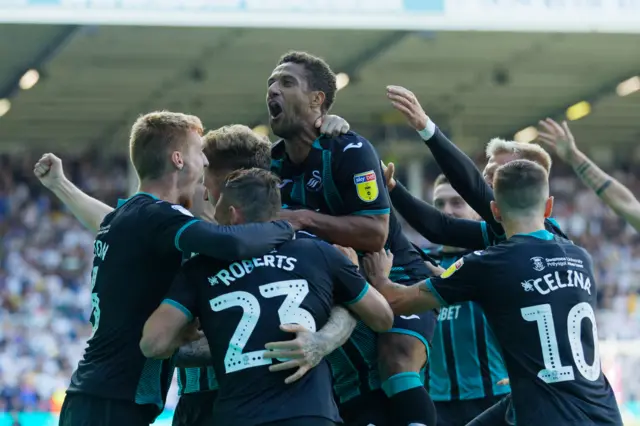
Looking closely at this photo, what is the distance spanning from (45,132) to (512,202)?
20710 mm

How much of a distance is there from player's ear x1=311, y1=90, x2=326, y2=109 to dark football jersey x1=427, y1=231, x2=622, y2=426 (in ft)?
4.33

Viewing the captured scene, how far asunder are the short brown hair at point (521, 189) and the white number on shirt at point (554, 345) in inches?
20.2

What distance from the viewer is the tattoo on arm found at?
5.72m

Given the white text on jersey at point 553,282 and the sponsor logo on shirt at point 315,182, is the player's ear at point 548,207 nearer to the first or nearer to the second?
the white text on jersey at point 553,282

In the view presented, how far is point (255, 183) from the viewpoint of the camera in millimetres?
5066

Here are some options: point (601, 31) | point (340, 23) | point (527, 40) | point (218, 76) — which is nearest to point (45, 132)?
point (218, 76)

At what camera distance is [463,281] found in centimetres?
539

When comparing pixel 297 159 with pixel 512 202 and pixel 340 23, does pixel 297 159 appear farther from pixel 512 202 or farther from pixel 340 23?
pixel 340 23

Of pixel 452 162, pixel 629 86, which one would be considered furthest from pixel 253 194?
pixel 629 86

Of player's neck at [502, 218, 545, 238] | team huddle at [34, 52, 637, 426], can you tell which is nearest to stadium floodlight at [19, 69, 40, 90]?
team huddle at [34, 52, 637, 426]

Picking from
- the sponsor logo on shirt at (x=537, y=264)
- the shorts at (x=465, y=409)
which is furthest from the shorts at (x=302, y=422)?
the shorts at (x=465, y=409)

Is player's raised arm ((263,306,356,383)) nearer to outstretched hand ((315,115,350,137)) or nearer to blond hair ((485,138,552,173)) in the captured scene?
outstretched hand ((315,115,350,137))

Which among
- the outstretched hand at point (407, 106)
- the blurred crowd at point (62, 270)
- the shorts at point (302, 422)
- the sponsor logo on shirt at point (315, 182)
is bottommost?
the shorts at point (302, 422)

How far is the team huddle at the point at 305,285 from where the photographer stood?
4836 mm
